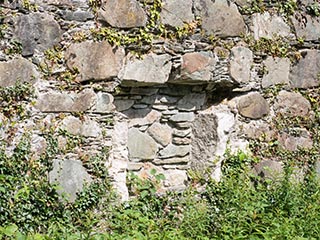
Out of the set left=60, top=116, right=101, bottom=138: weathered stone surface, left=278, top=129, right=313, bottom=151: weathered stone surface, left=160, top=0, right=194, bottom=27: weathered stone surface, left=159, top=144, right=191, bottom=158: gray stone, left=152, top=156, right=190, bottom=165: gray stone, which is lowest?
left=152, top=156, right=190, bottom=165: gray stone

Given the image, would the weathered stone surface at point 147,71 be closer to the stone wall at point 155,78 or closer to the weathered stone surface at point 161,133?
the stone wall at point 155,78

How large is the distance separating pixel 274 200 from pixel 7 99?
237 cm

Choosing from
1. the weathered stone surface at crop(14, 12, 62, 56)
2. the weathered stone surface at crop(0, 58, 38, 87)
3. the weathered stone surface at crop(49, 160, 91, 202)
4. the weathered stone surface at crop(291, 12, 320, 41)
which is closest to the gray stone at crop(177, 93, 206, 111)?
Result: the weathered stone surface at crop(291, 12, 320, 41)

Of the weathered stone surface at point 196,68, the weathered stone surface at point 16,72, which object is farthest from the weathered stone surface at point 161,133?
the weathered stone surface at point 16,72

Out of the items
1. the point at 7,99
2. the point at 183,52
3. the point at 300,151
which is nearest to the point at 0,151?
the point at 7,99

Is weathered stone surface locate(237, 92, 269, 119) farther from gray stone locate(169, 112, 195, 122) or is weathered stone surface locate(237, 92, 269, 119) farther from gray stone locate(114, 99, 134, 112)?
gray stone locate(114, 99, 134, 112)

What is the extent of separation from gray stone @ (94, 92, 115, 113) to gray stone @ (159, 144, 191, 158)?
912mm

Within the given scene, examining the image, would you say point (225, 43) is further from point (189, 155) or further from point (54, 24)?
point (54, 24)

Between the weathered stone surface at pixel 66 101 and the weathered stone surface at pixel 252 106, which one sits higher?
the weathered stone surface at pixel 252 106

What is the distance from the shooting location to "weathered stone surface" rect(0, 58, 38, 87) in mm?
4082

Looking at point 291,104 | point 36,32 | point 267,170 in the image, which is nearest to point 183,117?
point 267,170

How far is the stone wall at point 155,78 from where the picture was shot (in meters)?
4.20

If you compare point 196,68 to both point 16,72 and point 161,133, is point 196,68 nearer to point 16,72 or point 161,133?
point 161,133

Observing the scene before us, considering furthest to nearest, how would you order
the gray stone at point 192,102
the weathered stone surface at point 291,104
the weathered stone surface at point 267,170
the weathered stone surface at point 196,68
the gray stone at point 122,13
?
the weathered stone surface at point 291,104
the weathered stone surface at point 267,170
the gray stone at point 192,102
the weathered stone surface at point 196,68
the gray stone at point 122,13
